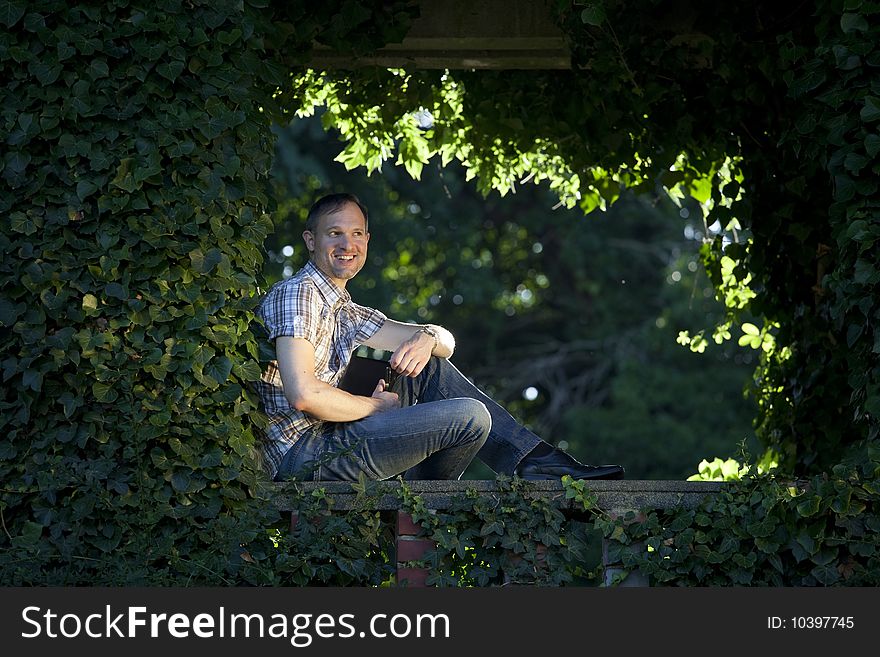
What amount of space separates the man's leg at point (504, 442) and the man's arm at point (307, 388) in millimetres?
462

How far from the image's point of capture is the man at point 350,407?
4.71m

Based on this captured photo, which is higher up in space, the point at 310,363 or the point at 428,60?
the point at 428,60

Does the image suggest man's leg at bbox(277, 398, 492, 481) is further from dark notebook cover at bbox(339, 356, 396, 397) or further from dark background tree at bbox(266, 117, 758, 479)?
dark background tree at bbox(266, 117, 758, 479)

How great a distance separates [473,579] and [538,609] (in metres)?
0.56

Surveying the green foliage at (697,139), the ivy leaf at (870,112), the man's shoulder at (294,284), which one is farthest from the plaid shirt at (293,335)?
the ivy leaf at (870,112)

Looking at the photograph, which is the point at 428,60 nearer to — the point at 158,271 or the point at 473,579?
the point at 158,271

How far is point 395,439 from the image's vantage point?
474cm

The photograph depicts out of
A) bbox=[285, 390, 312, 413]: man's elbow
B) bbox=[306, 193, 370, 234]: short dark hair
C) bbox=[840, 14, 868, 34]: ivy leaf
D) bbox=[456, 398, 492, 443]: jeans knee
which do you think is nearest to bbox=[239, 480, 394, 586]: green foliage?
bbox=[285, 390, 312, 413]: man's elbow

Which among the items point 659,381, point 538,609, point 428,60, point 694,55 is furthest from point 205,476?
point 659,381

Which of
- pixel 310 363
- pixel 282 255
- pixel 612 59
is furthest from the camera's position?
pixel 282 255

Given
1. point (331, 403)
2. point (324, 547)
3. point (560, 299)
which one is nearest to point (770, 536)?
point (324, 547)

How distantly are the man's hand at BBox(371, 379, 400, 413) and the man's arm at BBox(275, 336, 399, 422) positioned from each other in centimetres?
17

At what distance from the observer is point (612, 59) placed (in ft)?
20.2

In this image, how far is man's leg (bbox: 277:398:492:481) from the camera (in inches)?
186
